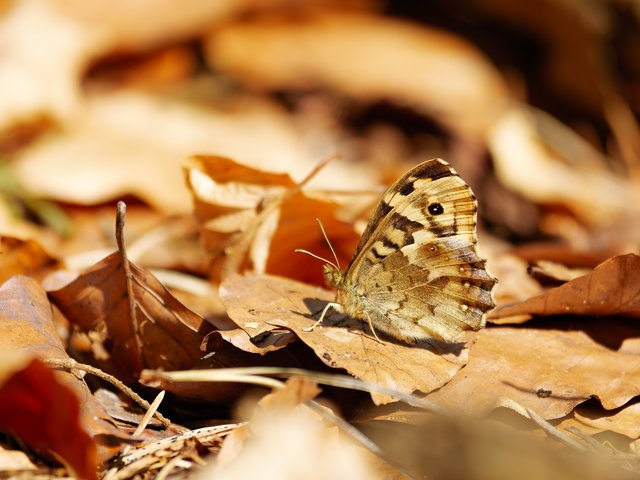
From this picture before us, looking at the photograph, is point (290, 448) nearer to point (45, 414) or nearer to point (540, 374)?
point (45, 414)

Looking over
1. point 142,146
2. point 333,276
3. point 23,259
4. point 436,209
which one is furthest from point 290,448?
point 142,146

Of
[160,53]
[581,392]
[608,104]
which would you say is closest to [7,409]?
[581,392]

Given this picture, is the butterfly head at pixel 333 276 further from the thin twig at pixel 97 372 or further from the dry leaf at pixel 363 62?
the dry leaf at pixel 363 62

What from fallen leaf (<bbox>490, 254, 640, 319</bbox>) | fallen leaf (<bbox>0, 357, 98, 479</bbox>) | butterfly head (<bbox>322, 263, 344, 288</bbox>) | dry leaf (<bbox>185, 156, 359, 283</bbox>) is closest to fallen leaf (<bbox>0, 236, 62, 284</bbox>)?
dry leaf (<bbox>185, 156, 359, 283</bbox>)

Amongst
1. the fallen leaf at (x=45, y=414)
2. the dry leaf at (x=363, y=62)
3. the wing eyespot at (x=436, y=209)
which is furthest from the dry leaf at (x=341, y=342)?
the dry leaf at (x=363, y=62)

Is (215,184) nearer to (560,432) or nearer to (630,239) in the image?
(560,432)
